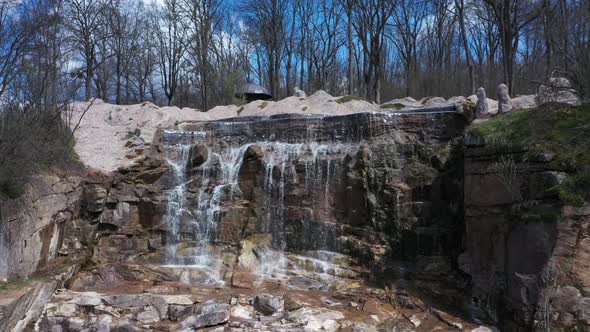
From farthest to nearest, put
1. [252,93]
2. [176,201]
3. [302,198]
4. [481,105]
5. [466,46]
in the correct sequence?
[252,93]
[466,46]
[176,201]
[302,198]
[481,105]

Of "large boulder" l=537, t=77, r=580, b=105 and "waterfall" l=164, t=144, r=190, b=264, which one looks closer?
"large boulder" l=537, t=77, r=580, b=105

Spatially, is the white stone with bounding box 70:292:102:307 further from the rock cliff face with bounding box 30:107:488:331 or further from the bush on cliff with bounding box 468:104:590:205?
the bush on cliff with bounding box 468:104:590:205

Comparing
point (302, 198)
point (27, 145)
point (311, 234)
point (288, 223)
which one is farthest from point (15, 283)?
point (302, 198)

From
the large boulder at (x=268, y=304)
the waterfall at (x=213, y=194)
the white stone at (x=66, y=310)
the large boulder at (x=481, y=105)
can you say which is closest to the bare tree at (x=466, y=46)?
the large boulder at (x=481, y=105)

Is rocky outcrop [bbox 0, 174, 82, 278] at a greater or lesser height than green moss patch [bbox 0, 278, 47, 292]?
greater

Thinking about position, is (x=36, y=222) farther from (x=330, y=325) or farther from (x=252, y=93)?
(x=252, y=93)

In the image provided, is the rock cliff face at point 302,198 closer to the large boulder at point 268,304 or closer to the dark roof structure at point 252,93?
the large boulder at point 268,304

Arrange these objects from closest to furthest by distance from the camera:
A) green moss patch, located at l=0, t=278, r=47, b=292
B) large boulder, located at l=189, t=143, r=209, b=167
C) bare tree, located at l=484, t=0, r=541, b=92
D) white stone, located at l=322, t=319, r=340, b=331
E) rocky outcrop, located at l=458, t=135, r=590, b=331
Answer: rocky outcrop, located at l=458, t=135, r=590, b=331 → green moss patch, located at l=0, t=278, r=47, b=292 → white stone, located at l=322, t=319, r=340, b=331 → large boulder, located at l=189, t=143, r=209, b=167 → bare tree, located at l=484, t=0, r=541, b=92

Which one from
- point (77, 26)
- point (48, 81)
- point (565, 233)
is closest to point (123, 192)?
point (48, 81)

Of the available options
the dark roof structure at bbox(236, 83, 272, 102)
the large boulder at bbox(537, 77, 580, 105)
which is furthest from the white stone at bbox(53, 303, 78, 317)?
the dark roof structure at bbox(236, 83, 272, 102)

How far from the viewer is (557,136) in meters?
6.56

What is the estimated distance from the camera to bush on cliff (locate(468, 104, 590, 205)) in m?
5.93

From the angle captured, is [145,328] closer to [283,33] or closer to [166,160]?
[166,160]

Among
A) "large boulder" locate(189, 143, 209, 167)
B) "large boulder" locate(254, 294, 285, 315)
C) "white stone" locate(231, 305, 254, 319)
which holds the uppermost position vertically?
"large boulder" locate(189, 143, 209, 167)
